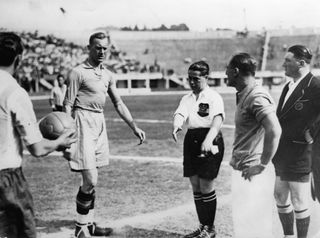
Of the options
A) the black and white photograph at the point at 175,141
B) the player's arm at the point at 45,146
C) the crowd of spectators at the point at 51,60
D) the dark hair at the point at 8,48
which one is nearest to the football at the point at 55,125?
the black and white photograph at the point at 175,141

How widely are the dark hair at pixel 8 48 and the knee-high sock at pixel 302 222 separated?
2232mm

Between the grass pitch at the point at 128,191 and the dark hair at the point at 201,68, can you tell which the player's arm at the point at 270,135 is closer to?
the dark hair at the point at 201,68

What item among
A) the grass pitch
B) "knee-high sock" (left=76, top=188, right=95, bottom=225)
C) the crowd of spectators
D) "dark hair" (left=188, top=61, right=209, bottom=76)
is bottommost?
the crowd of spectators

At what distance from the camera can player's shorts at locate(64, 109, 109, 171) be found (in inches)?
130

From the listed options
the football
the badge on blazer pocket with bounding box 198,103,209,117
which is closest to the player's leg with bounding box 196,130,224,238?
the badge on blazer pocket with bounding box 198,103,209,117

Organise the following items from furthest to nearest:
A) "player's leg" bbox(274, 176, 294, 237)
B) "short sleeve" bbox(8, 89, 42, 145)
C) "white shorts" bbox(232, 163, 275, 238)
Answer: "player's leg" bbox(274, 176, 294, 237)
"white shorts" bbox(232, 163, 275, 238)
"short sleeve" bbox(8, 89, 42, 145)

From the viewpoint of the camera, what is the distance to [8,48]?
2.23 m

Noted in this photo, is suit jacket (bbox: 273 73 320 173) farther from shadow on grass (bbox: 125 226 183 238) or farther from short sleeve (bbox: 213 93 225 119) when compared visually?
shadow on grass (bbox: 125 226 183 238)

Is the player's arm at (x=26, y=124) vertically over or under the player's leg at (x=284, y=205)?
over

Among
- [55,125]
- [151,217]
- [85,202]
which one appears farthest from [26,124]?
[151,217]

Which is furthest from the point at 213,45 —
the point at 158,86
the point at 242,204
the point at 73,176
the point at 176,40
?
the point at 242,204

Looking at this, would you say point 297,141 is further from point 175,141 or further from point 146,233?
point 146,233

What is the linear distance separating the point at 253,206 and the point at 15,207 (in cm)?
144

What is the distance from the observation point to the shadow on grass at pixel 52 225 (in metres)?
3.50
